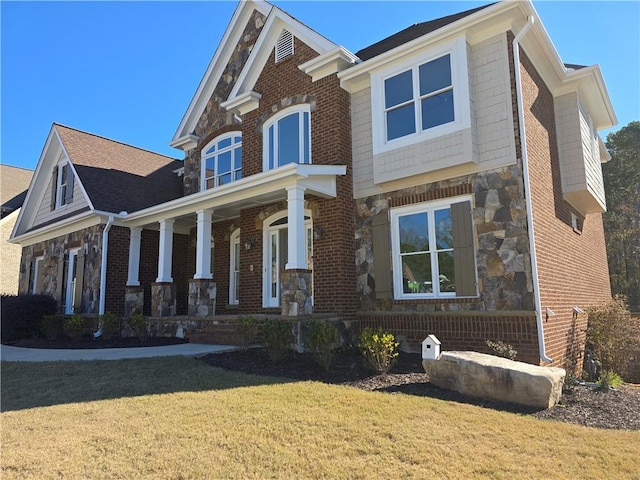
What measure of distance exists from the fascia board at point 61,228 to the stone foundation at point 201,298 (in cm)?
447

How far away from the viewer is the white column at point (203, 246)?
11.5 meters

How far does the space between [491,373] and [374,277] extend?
4.37m

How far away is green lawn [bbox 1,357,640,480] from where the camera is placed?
3.57 metres

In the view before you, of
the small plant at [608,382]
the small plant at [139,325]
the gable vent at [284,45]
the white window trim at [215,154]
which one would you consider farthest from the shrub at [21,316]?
the small plant at [608,382]

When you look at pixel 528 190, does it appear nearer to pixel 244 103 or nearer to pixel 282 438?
pixel 282 438

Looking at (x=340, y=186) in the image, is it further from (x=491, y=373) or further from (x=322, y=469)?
(x=322, y=469)

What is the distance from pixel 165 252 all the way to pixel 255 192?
386 cm

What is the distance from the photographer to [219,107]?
46.5 feet

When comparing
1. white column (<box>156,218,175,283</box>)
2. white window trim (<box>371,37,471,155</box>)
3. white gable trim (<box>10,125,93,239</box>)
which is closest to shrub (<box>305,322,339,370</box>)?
white window trim (<box>371,37,471,155</box>)

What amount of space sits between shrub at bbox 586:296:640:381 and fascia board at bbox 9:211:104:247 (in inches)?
524

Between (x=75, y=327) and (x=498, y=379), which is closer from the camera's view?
(x=498, y=379)

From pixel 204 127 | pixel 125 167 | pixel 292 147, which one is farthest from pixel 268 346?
pixel 125 167

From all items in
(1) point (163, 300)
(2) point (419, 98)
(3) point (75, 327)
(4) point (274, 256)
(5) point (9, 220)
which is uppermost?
(5) point (9, 220)

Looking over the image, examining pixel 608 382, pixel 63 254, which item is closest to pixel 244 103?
pixel 63 254
